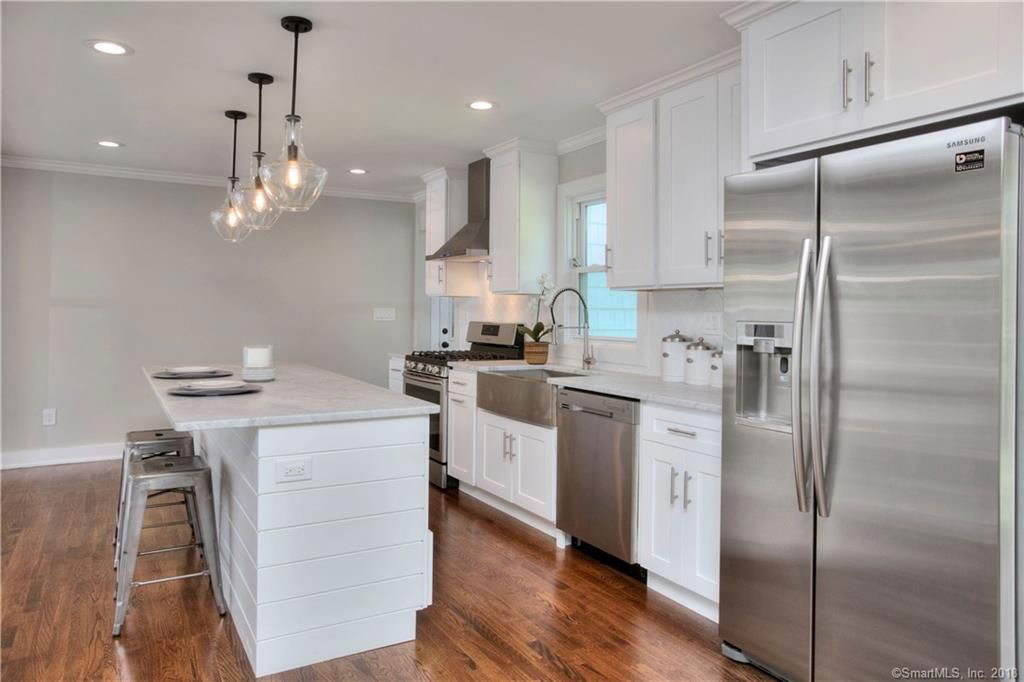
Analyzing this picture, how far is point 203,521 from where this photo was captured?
2744 mm

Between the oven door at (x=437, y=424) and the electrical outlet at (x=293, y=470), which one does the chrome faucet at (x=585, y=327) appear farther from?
the electrical outlet at (x=293, y=470)

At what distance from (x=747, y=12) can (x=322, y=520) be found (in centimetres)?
243

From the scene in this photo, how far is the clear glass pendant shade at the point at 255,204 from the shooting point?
3512mm

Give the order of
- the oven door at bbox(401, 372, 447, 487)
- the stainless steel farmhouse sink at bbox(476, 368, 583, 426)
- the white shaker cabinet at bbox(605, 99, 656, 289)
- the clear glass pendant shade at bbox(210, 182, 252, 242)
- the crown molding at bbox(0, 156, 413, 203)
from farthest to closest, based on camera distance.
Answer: the crown molding at bbox(0, 156, 413, 203) < the oven door at bbox(401, 372, 447, 487) < the clear glass pendant shade at bbox(210, 182, 252, 242) < the stainless steel farmhouse sink at bbox(476, 368, 583, 426) < the white shaker cabinet at bbox(605, 99, 656, 289)

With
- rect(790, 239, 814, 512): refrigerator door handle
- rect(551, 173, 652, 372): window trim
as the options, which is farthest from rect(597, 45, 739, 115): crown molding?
rect(790, 239, 814, 512): refrigerator door handle

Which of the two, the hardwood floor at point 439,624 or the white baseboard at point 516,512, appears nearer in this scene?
the hardwood floor at point 439,624

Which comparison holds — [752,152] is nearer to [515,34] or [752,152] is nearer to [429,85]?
[515,34]

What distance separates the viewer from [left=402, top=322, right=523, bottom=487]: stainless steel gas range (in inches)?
189

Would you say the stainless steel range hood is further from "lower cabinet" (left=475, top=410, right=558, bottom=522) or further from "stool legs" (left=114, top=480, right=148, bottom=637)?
"stool legs" (left=114, top=480, right=148, bottom=637)

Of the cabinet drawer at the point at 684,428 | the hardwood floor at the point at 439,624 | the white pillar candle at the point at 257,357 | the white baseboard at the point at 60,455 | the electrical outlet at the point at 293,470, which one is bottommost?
the hardwood floor at the point at 439,624

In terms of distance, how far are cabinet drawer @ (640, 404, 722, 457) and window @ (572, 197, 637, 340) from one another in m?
1.25

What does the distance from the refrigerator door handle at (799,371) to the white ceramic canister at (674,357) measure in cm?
137

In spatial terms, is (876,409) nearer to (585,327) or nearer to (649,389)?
(649,389)

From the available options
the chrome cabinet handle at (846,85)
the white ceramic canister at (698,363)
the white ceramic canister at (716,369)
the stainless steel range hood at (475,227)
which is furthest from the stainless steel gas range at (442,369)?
the chrome cabinet handle at (846,85)
